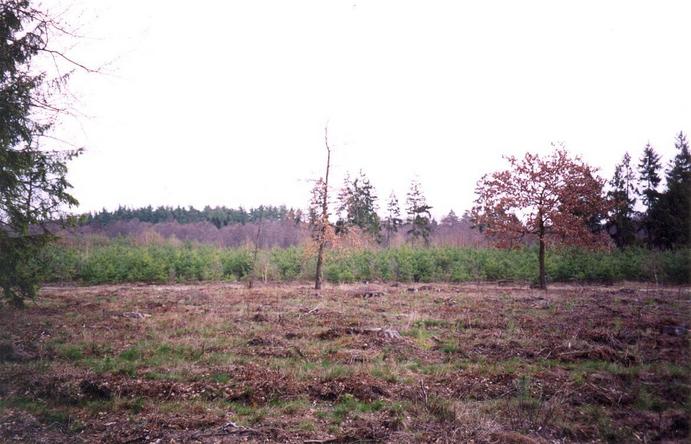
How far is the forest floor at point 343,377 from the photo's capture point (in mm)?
4875

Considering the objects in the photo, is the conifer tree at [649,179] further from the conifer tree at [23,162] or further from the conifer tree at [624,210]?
the conifer tree at [23,162]

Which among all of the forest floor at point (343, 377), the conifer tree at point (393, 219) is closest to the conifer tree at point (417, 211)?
the conifer tree at point (393, 219)

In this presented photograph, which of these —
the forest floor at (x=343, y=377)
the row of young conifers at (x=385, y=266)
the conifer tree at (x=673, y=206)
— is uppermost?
the conifer tree at (x=673, y=206)

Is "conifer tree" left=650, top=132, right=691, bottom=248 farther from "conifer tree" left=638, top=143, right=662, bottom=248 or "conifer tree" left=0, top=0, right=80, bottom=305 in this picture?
"conifer tree" left=0, top=0, right=80, bottom=305

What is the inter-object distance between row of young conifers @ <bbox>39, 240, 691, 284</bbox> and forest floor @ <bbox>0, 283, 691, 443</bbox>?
14070 millimetres

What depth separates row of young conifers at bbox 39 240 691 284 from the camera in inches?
1011

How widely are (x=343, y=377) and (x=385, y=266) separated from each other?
24266 millimetres

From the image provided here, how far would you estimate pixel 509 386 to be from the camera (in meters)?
6.28

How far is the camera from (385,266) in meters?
30.6

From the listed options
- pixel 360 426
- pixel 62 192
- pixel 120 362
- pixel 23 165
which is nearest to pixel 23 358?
pixel 120 362

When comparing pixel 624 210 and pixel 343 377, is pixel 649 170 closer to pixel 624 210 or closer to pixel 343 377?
pixel 624 210

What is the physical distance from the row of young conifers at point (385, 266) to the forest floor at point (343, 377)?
14.1 metres

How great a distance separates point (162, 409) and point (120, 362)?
277 centimetres

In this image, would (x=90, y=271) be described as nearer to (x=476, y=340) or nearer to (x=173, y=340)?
(x=173, y=340)
